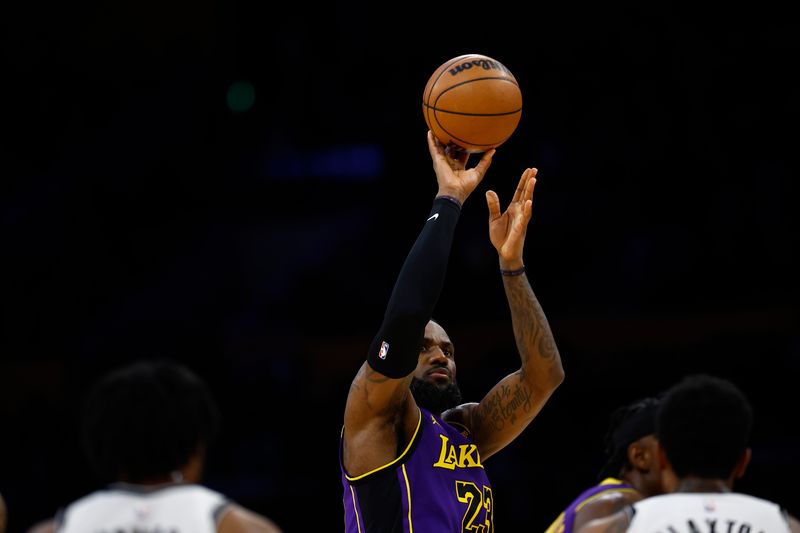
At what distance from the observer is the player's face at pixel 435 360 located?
4379mm

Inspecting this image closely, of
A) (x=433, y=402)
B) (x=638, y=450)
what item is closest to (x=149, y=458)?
(x=433, y=402)

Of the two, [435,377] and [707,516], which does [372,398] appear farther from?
[707,516]

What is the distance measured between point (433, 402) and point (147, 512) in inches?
70.6

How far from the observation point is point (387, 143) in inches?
448

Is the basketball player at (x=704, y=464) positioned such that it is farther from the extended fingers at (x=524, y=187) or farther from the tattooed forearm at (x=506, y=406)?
the extended fingers at (x=524, y=187)

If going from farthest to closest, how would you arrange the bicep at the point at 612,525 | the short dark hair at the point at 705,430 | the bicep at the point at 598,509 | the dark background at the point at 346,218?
the dark background at the point at 346,218 < the bicep at the point at 598,509 < the bicep at the point at 612,525 < the short dark hair at the point at 705,430

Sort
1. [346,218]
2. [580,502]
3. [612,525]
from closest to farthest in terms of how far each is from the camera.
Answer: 1. [612,525]
2. [580,502]
3. [346,218]

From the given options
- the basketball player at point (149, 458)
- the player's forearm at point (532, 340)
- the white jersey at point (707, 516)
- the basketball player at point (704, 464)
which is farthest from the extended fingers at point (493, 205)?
the basketball player at point (149, 458)

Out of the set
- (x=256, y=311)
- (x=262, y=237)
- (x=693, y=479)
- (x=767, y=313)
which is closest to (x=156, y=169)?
(x=262, y=237)

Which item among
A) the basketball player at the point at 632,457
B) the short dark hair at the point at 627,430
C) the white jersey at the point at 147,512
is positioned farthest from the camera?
the short dark hair at the point at 627,430

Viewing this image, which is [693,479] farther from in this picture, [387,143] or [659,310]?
[387,143]

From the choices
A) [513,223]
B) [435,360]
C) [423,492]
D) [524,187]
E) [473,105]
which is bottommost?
[423,492]

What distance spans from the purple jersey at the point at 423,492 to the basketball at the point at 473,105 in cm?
111

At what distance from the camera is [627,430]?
4.46 metres
